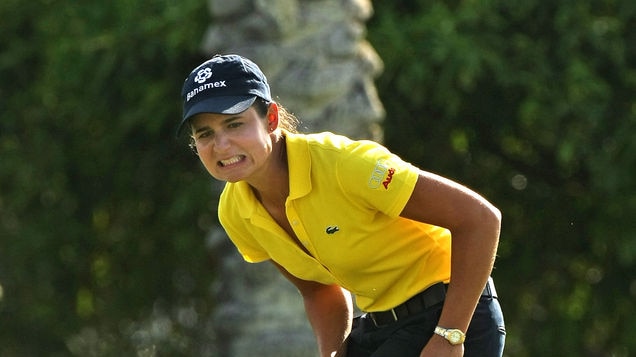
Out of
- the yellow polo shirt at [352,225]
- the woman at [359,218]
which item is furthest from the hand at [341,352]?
the yellow polo shirt at [352,225]

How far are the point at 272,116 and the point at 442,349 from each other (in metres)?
0.78

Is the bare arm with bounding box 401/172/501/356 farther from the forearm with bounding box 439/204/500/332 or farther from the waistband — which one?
the waistband

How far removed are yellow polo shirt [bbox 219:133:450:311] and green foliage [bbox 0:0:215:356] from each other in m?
4.24

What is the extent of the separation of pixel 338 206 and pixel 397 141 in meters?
5.20

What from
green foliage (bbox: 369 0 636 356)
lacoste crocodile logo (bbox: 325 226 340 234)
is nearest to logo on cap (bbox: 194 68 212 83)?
lacoste crocodile logo (bbox: 325 226 340 234)

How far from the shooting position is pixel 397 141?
9820mm

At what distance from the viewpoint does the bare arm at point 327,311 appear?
5.09 meters

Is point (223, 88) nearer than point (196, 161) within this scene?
Yes

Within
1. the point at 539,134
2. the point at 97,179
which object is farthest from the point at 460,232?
the point at 97,179

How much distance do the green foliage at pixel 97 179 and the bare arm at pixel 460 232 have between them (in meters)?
4.59

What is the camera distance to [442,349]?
4594mm

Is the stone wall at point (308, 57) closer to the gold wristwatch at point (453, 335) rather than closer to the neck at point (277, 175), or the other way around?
the neck at point (277, 175)

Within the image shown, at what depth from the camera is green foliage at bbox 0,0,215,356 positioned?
940 centimetres

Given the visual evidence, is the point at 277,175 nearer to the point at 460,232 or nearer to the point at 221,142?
the point at 221,142
